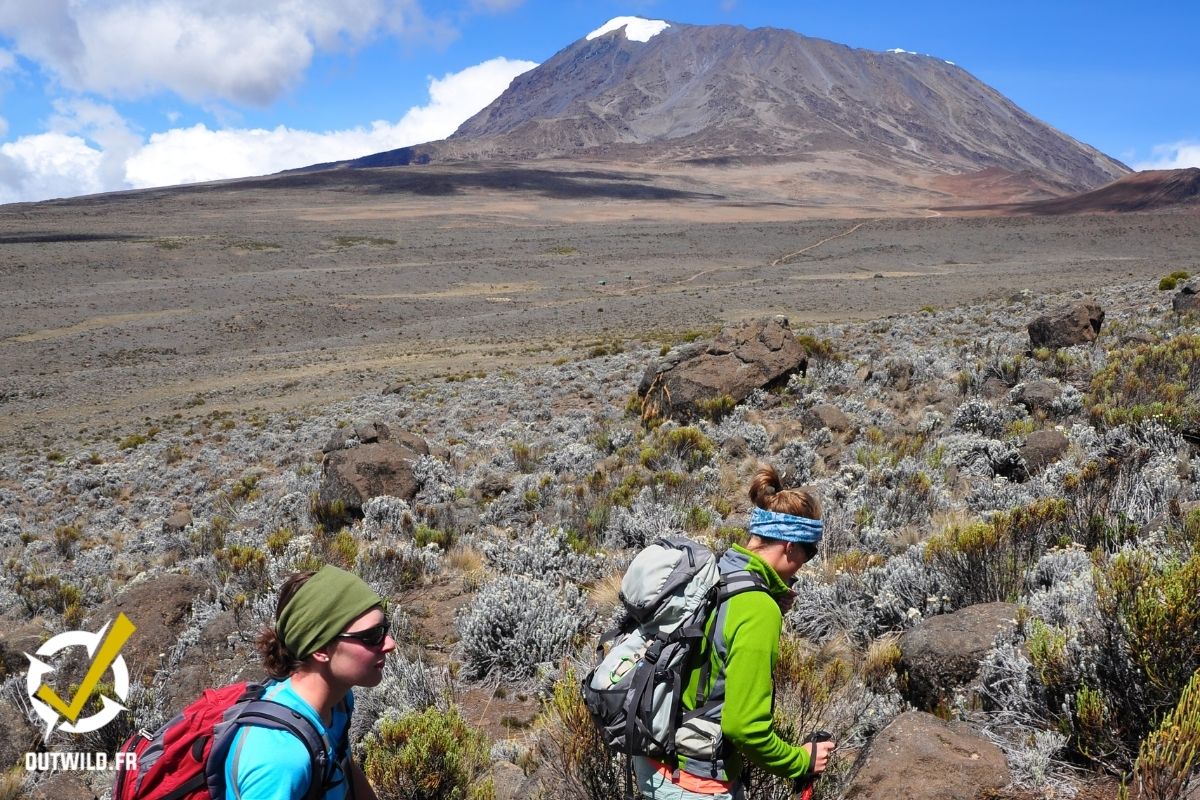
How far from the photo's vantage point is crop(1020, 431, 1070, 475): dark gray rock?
6.08 m

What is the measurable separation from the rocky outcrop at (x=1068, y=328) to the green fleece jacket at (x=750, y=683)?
33.8 ft

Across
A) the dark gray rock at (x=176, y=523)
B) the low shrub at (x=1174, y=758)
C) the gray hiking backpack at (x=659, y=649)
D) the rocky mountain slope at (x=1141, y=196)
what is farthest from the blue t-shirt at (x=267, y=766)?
the rocky mountain slope at (x=1141, y=196)

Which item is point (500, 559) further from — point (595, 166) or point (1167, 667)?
point (595, 166)

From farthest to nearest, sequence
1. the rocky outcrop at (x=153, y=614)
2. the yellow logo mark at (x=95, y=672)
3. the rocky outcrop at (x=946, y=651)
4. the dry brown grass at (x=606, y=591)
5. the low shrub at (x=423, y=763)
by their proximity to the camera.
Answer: the dry brown grass at (x=606, y=591), the rocky outcrop at (x=153, y=614), the yellow logo mark at (x=95, y=672), the rocky outcrop at (x=946, y=651), the low shrub at (x=423, y=763)

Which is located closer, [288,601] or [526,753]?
[288,601]

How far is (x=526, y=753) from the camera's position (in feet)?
10.6

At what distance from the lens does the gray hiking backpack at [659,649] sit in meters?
2.11

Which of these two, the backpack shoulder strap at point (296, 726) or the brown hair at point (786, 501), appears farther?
the brown hair at point (786, 501)

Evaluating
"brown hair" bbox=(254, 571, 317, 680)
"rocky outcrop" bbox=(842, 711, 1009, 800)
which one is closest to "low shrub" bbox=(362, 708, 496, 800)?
"brown hair" bbox=(254, 571, 317, 680)

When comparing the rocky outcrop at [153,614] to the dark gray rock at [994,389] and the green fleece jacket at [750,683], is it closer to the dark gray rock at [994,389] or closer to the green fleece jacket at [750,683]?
the green fleece jacket at [750,683]

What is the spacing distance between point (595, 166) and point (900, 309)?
9903 cm

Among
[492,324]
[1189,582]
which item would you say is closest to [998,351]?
[1189,582]

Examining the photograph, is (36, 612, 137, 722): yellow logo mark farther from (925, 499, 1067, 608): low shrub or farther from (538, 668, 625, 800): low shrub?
(925, 499, 1067, 608): low shrub

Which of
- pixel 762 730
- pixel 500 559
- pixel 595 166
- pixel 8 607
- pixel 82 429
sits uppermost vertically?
pixel 595 166
